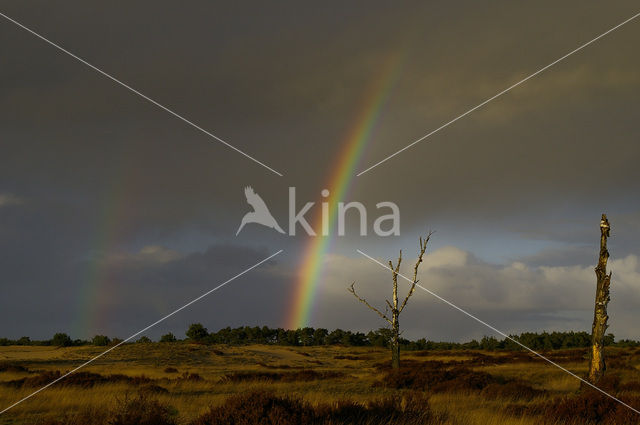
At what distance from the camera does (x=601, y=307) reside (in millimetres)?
18484

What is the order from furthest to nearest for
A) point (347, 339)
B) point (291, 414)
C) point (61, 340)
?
point (347, 339)
point (61, 340)
point (291, 414)

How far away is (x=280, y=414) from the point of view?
9.69 meters

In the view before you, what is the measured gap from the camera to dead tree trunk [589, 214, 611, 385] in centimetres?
1841

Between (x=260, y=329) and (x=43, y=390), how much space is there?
9448cm

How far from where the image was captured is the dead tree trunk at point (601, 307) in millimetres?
18406

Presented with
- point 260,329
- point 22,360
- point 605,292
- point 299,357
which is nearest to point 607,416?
point 605,292

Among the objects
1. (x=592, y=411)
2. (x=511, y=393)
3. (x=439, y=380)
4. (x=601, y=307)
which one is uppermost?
(x=601, y=307)

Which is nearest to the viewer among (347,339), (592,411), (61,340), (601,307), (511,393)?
(592,411)

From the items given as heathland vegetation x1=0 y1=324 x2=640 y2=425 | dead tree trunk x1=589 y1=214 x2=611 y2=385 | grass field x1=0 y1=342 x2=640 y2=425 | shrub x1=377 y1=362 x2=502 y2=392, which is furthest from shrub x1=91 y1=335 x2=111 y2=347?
dead tree trunk x1=589 y1=214 x2=611 y2=385

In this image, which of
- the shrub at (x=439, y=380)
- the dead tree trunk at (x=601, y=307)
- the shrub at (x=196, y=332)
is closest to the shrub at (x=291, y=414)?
the dead tree trunk at (x=601, y=307)

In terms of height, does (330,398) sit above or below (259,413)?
below

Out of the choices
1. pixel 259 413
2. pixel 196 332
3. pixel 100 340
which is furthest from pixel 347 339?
pixel 259 413

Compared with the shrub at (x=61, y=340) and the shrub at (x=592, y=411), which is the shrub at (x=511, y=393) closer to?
the shrub at (x=592, y=411)

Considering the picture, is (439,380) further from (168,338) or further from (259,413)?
(168,338)
